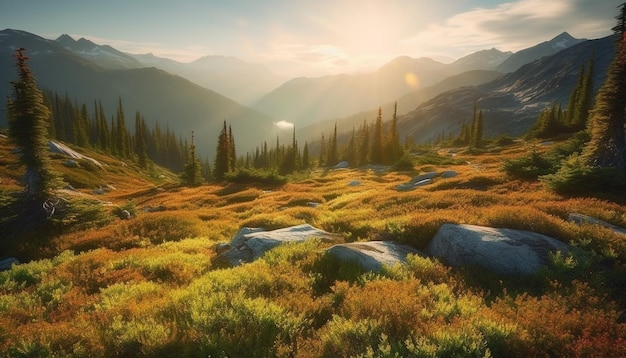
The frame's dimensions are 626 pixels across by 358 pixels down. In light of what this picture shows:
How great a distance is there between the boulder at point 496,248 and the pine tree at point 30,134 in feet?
73.3

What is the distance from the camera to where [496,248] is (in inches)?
348

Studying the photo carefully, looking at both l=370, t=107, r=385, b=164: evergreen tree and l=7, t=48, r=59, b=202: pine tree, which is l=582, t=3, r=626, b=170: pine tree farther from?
l=370, t=107, r=385, b=164: evergreen tree

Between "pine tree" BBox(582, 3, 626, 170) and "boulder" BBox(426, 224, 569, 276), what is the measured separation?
1472cm

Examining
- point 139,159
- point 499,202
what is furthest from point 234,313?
point 139,159

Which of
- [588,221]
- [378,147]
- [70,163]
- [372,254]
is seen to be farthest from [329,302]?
[378,147]

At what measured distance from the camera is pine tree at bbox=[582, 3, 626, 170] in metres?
19.5

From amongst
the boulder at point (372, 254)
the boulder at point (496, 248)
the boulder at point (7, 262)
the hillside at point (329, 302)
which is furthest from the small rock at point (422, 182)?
the boulder at point (7, 262)

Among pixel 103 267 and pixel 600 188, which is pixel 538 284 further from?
pixel 600 188

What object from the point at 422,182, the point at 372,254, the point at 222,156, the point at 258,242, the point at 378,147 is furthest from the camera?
the point at 378,147

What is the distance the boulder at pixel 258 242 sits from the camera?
11000mm

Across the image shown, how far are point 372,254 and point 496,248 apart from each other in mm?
3356

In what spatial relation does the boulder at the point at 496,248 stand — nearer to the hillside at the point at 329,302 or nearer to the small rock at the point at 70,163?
the hillside at the point at 329,302

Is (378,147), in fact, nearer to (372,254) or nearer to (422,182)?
(422,182)

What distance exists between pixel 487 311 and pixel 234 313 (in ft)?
15.2
